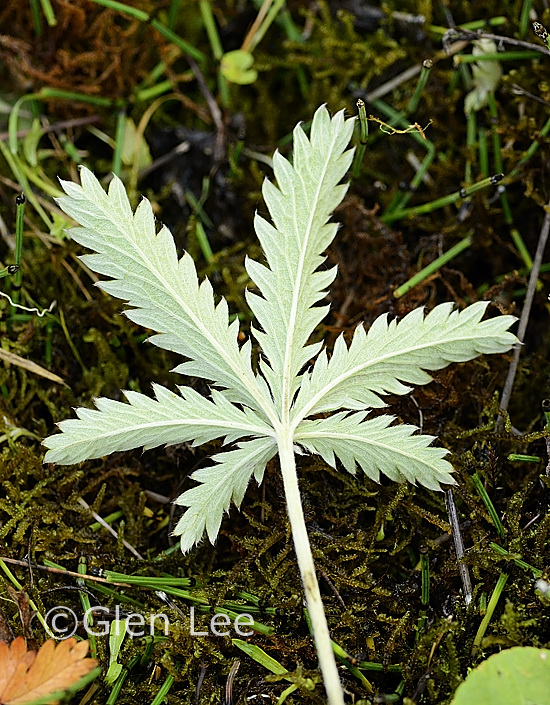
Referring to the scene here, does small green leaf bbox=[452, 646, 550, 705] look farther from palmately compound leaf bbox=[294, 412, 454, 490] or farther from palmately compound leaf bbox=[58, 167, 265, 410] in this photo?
palmately compound leaf bbox=[58, 167, 265, 410]

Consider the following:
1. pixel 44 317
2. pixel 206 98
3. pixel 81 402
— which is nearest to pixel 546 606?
pixel 81 402

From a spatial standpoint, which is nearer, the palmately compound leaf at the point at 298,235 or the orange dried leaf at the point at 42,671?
the orange dried leaf at the point at 42,671

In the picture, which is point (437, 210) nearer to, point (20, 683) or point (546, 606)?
point (546, 606)

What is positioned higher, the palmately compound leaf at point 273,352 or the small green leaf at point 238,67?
the small green leaf at point 238,67

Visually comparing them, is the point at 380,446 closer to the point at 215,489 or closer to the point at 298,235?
the point at 215,489

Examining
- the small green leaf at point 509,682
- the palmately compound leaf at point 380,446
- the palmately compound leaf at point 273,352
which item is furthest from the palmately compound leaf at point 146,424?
the small green leaf at point 509,682

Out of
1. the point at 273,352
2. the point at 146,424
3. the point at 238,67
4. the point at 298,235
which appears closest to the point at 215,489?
the point at 146,424

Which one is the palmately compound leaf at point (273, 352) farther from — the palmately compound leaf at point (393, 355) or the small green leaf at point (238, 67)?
the small green leaf at point (238, 67)

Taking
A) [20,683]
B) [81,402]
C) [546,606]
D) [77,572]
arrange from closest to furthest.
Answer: [20,683] < [546,606] < [77,572] < [81,402]
